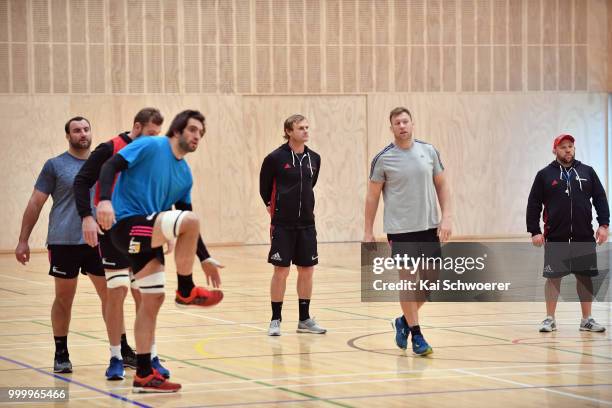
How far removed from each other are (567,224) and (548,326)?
0.97 meters

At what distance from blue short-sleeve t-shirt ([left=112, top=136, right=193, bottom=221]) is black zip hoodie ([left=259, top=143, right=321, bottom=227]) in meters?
3.36

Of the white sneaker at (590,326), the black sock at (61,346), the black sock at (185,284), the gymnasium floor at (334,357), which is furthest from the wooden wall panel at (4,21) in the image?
the black sock at (185,284)

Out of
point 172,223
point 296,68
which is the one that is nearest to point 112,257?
point 172,223

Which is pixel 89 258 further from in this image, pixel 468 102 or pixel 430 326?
pixel 468 102

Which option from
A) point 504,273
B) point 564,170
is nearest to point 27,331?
point 564,170

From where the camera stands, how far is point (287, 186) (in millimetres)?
10445

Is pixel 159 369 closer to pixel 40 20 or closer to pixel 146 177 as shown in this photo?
pixel 146 177

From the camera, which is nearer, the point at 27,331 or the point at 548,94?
the point at 27,331

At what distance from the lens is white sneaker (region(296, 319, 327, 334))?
1013cm

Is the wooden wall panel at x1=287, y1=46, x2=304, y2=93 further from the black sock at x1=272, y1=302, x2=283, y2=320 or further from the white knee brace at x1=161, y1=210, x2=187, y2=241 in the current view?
the white knee brace at x1=161, y1=210, x2=187, y2=241

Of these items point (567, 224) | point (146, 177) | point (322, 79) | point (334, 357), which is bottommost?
point (334, 357)

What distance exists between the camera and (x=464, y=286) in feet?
44.3

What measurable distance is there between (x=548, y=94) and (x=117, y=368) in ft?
59.7

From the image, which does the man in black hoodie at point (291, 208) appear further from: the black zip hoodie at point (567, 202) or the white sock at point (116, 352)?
the white sock at point (116, 352)
